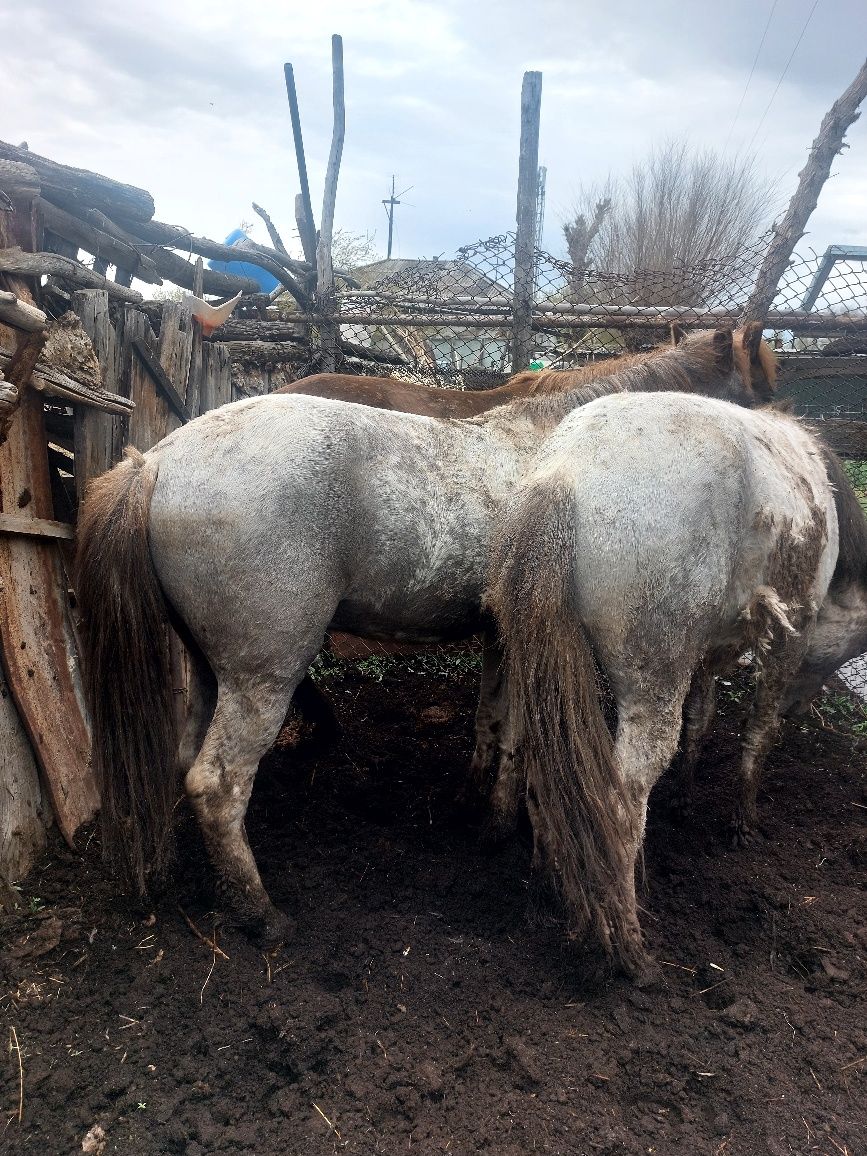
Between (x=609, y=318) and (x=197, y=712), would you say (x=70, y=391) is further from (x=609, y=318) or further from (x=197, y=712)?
(x=609, y=318)

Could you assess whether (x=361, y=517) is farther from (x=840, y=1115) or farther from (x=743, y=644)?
(x=840, y=1115)

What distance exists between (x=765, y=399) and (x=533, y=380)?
1341 millimetres

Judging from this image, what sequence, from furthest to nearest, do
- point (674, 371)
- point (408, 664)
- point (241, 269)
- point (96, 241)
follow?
point (241, 269) → point (408, 664) → point (96, 241) → point (674, 371)

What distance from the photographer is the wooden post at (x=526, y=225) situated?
186 inches

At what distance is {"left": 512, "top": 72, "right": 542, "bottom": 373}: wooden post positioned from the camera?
472 cm

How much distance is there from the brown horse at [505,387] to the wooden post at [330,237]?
170cm

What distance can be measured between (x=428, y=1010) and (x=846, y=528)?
2.60 m

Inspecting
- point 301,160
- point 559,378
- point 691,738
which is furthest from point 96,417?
point 301,160

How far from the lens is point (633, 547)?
7.59 ft

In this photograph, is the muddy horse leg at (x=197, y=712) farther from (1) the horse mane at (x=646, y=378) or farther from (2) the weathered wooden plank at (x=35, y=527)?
(1) the horse mane at (x=646, y=378)

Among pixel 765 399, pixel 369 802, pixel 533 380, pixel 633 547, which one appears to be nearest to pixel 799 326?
pixel 765 399

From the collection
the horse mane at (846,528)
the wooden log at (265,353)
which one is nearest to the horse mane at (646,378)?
the horse mane at (846,528)

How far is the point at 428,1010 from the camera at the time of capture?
2303 millimetres

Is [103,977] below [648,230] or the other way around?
below
